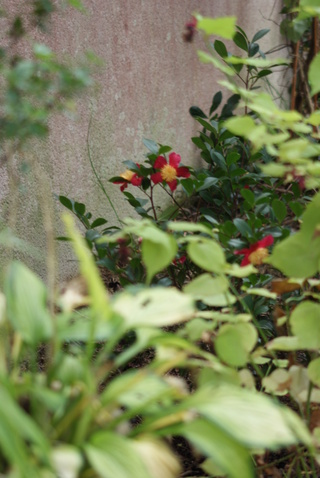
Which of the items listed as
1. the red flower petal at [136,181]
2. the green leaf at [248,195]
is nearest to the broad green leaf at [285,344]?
the green leaf at [248,195]

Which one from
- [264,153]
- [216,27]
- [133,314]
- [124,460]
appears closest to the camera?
[124,460]

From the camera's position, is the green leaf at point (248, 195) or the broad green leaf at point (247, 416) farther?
the green leaf at point (248, 195)

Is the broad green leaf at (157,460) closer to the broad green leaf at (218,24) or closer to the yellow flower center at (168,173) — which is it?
the broad green leaf at (218,24)

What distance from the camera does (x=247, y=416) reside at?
0.81 meters

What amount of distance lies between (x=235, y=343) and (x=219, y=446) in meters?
0.36

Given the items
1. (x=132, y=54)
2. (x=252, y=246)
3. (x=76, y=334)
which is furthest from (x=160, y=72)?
(x=76, y=334)

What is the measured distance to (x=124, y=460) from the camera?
0.75 metres

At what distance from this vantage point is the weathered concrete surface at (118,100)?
2681mm

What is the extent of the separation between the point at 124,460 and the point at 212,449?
0.35ft

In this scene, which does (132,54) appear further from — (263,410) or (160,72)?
(263,410)

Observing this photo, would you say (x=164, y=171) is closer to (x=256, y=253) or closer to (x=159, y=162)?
(x=159, y=162)

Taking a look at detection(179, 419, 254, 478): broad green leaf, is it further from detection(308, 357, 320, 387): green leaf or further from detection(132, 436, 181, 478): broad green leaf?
detection(308, 357, 320, 387): green leaf

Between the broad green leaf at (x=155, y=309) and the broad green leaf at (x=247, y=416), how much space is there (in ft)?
0.35

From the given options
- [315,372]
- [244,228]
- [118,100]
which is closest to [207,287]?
[315,372]
